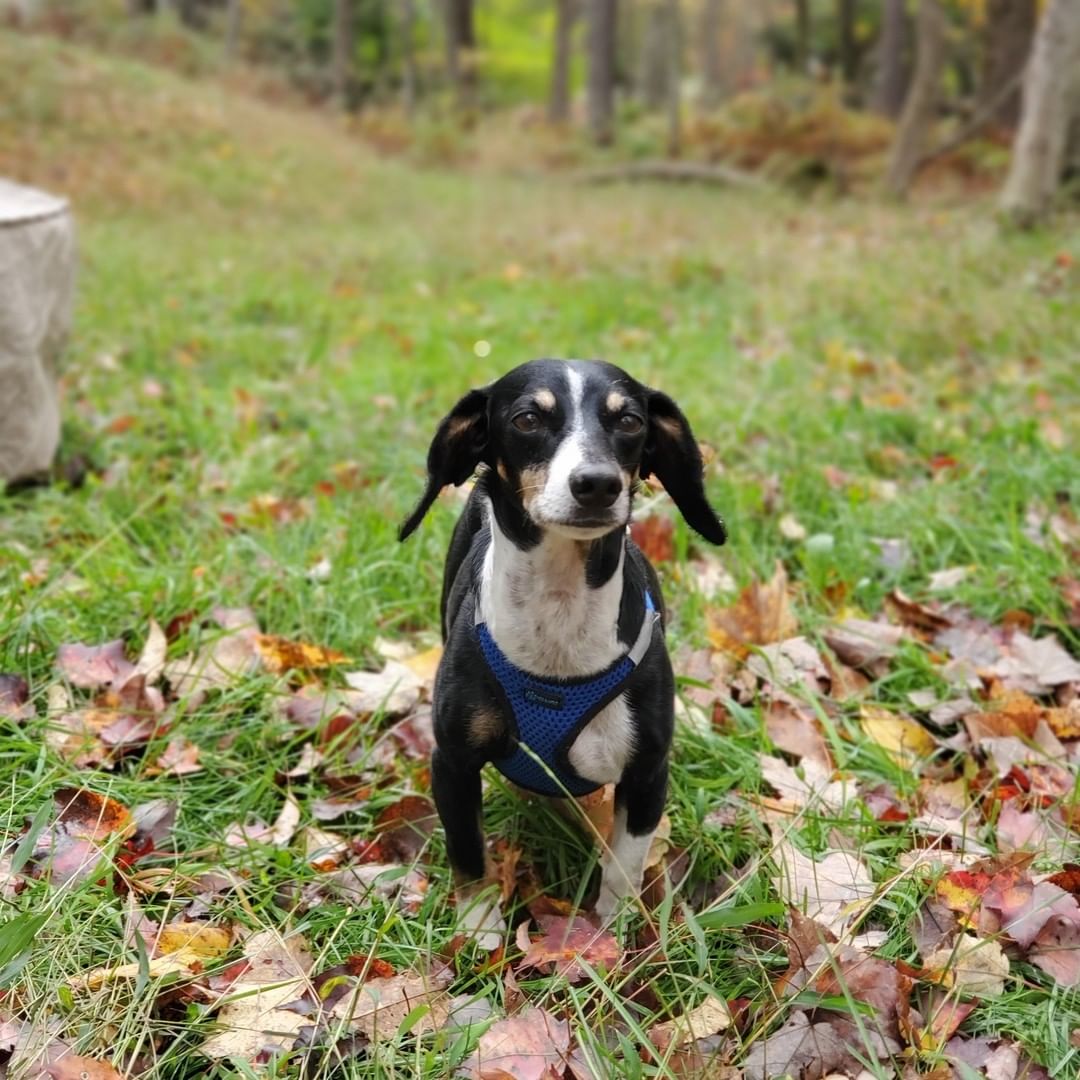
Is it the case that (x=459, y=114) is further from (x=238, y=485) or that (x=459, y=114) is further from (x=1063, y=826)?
(x=1063, y=826)

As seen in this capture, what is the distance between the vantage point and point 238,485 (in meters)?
4.20

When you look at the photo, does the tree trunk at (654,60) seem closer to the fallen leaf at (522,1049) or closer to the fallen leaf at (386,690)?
the fallen leaf at (386,690)

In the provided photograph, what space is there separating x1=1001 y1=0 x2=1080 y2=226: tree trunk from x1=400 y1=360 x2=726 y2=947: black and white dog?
25.3 feet

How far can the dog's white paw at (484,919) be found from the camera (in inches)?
85.7

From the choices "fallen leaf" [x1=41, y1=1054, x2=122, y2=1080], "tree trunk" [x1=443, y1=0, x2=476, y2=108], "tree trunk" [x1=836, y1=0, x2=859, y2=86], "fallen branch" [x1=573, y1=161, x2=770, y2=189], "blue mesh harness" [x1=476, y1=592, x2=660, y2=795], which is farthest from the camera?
"tree trunk" [x1=443, y1=0, x2=476, y2=108]

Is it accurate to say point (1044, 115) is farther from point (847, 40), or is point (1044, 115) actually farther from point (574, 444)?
point (847, 40)

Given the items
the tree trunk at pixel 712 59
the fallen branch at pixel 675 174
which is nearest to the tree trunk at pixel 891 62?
the tree trunk at pixel 712 59

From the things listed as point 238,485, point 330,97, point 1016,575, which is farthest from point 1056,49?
point 330,97

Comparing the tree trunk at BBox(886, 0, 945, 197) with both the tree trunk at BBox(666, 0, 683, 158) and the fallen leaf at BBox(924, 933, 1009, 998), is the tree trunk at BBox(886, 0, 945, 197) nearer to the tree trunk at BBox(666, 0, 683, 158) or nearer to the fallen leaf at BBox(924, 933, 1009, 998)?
the tree trunk at BBox(666, 0, 683, 158)

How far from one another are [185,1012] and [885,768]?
1704 millimetres

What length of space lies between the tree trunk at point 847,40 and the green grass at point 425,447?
14.1m

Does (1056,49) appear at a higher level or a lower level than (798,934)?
higher

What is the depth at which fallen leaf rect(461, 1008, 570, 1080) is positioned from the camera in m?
1.83

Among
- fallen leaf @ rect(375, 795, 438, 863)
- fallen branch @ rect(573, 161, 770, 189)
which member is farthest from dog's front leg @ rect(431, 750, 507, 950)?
fallen branch @ rect(573, 161, 770, 189)
